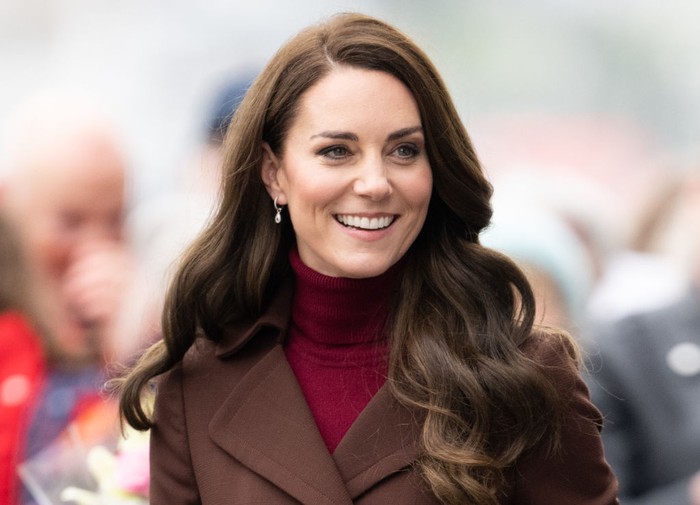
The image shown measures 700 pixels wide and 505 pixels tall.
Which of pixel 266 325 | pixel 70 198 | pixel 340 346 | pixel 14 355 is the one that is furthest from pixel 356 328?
pixel 70 198

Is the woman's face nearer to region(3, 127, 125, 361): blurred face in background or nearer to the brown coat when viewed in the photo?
the brown coat

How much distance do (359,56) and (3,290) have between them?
6.82 feet

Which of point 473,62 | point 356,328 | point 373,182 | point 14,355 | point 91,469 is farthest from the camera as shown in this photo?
point 473,62

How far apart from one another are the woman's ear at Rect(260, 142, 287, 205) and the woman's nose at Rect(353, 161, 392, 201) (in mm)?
282

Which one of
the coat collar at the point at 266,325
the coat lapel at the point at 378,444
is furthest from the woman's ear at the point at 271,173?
the coat lapel at the point at 378,444

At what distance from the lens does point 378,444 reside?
3.14 metres

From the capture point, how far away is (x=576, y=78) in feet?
24.8

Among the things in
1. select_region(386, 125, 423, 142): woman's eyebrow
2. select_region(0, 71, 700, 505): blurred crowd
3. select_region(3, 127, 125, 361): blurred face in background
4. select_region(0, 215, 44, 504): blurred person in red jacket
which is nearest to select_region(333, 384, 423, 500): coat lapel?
select_region(386, 125, 423, 142): woman's eyebrow

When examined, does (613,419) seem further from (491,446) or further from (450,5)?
(450,5)

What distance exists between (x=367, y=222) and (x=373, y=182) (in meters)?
0.10

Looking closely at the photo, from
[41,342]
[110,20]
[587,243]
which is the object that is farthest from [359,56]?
[110,20]

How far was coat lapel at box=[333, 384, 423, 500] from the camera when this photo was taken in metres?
3.11

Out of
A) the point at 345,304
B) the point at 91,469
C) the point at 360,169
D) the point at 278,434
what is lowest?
the point at 91,469

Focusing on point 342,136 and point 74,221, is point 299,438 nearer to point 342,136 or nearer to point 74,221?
point 342,136
